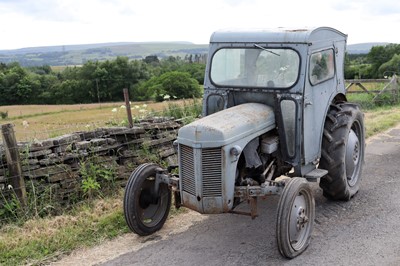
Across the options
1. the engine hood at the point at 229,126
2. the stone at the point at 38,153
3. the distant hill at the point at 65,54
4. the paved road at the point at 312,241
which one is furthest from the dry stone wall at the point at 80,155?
the distant hill at the point at 65,54

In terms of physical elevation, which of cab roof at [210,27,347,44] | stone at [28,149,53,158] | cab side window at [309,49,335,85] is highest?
cab roof at [210,27,347,44]

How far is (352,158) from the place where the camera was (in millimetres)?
6676

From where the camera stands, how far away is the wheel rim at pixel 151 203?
221 inches

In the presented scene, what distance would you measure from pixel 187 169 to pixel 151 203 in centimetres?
107

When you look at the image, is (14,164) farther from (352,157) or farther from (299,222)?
(352,157)

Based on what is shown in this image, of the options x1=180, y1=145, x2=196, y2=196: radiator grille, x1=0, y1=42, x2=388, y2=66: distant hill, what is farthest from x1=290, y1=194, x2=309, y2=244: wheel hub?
x1=0, y1=42, x2=388, y2=66: distant hill

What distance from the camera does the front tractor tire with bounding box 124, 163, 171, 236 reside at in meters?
5.34

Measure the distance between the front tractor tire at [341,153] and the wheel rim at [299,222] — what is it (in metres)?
1.20

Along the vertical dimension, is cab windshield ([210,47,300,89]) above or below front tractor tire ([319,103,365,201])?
above

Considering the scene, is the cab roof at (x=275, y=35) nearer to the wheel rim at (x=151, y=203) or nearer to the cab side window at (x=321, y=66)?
the cab side window at (x=321, y=66)

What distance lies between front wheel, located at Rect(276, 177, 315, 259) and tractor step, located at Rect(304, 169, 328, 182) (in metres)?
0.61

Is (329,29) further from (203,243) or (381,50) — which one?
(381,50)

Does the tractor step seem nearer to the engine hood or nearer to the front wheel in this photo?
the front wheel

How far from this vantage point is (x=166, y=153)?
7.75m
